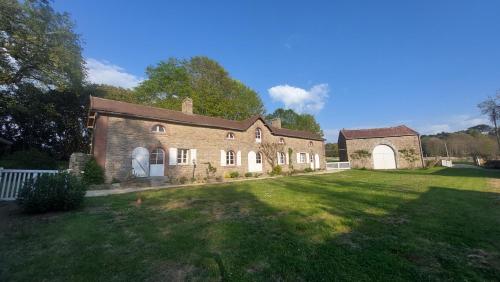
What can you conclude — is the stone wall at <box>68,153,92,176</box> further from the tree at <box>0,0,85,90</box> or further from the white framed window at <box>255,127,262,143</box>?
the white framed window at <box>255,127,262,143</box>

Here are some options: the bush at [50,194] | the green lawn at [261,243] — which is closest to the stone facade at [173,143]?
the bush at [50,194]

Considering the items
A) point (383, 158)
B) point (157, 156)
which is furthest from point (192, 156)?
point (383, 158)

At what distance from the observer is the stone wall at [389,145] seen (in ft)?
88.0

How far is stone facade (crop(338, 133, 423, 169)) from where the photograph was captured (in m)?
26.8

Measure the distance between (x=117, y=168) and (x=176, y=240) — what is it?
11525 mm

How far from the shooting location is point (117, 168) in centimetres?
1356

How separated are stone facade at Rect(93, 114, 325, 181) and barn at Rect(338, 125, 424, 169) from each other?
11110 mm

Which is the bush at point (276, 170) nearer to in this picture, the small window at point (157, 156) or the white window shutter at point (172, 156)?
the white window shutter at point (172, 156)

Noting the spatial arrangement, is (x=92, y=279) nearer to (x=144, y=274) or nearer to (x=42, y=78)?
(x=144, y=274)

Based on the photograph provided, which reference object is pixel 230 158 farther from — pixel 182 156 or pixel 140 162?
pixel 140 162

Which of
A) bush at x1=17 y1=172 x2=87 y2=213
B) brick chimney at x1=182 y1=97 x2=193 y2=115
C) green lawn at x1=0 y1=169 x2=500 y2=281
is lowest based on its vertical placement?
green lawn at x1=0 y1=169 x2=500 y2=281

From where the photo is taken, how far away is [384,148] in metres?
28.0

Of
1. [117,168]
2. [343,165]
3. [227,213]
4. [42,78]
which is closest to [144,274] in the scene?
[227,213]

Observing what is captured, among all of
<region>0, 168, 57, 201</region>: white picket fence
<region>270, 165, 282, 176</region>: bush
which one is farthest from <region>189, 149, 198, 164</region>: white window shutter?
<region>0, 168, 57, 201</region>: white picket fence
